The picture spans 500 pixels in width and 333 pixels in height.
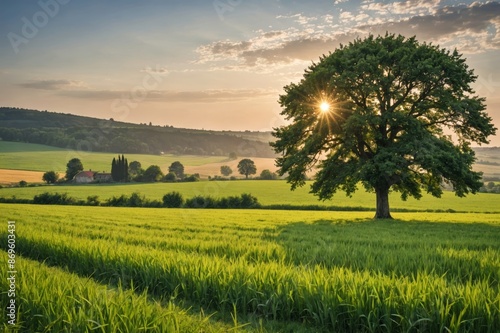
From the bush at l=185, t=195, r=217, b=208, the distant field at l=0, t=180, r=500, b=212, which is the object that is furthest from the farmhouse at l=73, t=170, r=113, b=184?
the bush at l=185, t=195, r=217, b=208

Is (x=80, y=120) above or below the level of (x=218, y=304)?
above

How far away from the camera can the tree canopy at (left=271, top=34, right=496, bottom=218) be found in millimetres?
→ 27016

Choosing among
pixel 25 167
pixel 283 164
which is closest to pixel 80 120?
pixel 25 167

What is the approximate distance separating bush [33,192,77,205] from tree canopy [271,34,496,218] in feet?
149

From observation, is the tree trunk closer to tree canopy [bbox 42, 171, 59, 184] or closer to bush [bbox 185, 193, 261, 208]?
bush [bbox 185, 193, 261, 208]

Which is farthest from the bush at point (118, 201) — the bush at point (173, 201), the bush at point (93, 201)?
the bush at point (173, 201)

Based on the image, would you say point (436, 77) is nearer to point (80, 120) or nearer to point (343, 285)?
point (343, 285)

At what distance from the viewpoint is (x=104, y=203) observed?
62281 mm

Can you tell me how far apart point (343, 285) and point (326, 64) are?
2680 centimetres

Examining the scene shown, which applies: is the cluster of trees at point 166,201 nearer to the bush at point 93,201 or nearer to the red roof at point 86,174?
the bush at point 93,201

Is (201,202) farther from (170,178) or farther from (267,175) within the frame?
(267,175)

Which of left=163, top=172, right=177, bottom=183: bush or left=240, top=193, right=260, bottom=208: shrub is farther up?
left=163, top=172, right=177, bottom=183: bush

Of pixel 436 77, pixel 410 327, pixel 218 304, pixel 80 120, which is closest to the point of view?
pixel 410 327

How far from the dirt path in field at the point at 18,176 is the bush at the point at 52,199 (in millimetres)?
20702
